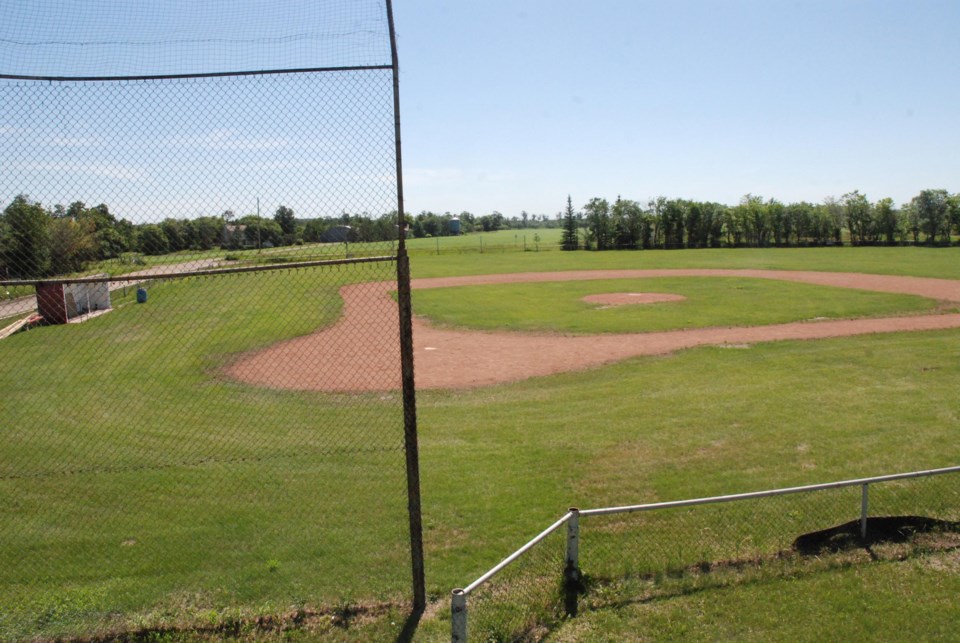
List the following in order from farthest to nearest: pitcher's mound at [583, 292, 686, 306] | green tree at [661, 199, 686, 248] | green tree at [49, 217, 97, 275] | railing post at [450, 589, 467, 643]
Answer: green tree at [661, 199, 686, 248]
pitcher's mound at [583, 292, 686, 306]
green tree at [49, 217, 97, 275]
railing post at [450, 589, 467, 643]

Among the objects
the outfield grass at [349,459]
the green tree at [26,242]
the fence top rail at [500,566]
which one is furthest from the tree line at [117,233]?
the outfield grass at [349,459]

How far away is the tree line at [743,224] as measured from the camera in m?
74.3

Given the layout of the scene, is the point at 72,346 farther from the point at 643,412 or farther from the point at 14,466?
the point at 643,412

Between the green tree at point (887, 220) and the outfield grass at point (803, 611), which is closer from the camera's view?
the outfield grass at point (803, 611)

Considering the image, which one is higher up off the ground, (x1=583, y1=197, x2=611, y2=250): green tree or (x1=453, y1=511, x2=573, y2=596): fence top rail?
(x1=583, y1=197, x2=611, y2=250): green tree

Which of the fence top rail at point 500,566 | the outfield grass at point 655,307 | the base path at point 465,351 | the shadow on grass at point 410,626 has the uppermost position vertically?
the fence top rail at point 500,566

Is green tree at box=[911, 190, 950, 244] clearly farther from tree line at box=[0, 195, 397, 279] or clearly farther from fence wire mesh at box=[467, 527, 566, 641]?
tree line at box=[0, 195, 397, 279]

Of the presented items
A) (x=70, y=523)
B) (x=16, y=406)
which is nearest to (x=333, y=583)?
(x=70, y=523)

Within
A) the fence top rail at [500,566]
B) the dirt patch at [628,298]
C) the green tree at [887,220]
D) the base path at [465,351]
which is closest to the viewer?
the fence top rail at [500,566]

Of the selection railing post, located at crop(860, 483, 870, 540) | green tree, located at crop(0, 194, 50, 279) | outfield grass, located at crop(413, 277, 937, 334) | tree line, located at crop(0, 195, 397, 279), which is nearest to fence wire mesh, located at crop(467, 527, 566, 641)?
railing post, located at crop(860, 483, 870, 540)

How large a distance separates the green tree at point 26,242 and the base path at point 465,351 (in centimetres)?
896

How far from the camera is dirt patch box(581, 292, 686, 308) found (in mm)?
28691

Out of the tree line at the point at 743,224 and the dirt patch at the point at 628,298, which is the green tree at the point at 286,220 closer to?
the dirt patch at the point at 628,298

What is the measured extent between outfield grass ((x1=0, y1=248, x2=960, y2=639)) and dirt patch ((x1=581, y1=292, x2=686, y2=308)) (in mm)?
10038
